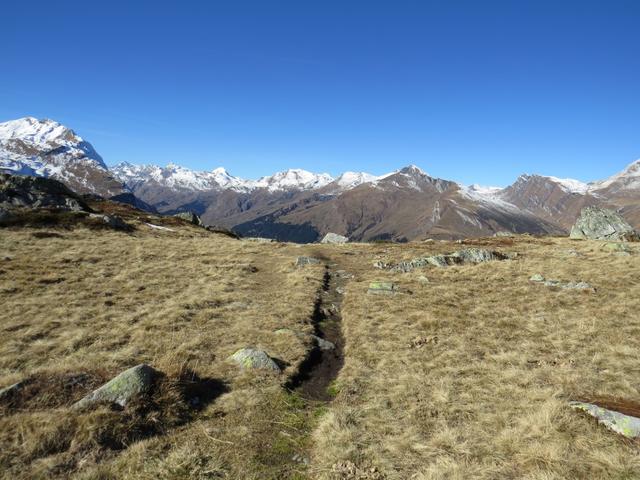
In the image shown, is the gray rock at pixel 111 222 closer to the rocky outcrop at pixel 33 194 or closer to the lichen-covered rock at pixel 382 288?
the rocky outcrop at pixel 33 194

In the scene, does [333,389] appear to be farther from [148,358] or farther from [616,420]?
[616,420]

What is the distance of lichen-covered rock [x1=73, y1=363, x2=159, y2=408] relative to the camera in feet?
30.8

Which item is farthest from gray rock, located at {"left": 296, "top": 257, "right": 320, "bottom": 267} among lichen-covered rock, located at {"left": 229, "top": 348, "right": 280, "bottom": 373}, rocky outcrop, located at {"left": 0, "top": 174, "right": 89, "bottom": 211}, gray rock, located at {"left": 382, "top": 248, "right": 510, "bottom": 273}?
rocky outcrop, located at {"left": 0, "top": 174, "right": 89, "bottom": 211}

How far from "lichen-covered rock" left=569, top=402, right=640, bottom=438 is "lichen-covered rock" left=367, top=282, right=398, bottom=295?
47.1 feet

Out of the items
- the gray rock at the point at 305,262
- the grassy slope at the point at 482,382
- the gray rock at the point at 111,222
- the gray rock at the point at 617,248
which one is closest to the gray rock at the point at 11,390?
the grassy slope at the point at 482,382

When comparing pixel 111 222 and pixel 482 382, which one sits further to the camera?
pixel 111 222

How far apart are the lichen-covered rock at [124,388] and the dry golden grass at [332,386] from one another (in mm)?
484

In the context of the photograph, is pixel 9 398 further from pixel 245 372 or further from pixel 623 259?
pixel 623 259

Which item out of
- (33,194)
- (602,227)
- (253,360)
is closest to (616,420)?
(253,360)

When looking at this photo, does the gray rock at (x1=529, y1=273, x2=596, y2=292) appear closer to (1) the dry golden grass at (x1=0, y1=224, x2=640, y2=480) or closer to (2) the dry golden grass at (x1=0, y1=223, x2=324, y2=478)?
(1) the dry golden grass at (x1=0, y1=224, x2=640, y2=480)

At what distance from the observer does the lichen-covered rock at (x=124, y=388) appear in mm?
9398

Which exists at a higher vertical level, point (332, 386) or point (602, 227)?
point (602, 227)

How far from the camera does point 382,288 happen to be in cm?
2448

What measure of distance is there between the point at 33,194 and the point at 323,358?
2310 inches
